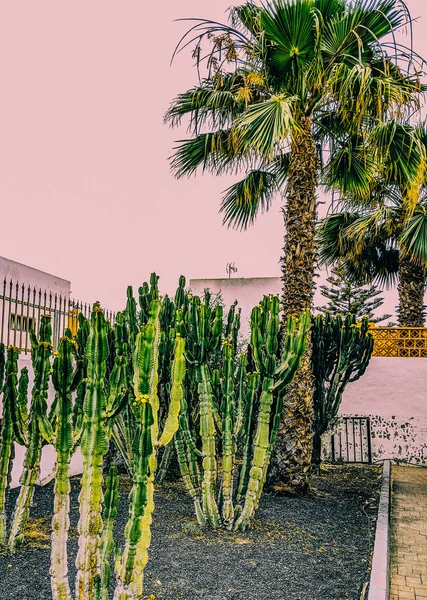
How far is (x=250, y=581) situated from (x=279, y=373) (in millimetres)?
1926

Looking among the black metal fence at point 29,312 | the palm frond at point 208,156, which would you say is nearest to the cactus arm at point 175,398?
the black metal fence at point 29,312

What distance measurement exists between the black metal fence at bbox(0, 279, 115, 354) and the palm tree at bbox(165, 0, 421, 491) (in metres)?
3.02

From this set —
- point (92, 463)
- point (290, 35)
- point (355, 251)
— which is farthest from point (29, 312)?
point (355, 251)

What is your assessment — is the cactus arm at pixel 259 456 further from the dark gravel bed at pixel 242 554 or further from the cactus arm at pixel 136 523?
the cactus arm at pixel 136 523

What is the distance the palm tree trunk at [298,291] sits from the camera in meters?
6.87

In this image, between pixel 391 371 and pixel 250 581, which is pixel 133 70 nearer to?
pixel 391 371

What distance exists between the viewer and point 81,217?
15117mm

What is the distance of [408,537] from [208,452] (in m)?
2.58

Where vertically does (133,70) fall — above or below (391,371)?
above

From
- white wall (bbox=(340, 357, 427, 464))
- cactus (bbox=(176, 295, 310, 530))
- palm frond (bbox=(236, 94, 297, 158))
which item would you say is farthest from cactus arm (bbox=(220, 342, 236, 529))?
white wall (bbox=(340, 357, 427, 464))

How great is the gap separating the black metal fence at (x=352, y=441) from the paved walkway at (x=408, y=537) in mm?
1150

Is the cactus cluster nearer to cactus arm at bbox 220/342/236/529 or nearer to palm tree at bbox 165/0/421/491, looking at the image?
cactus arm at bbox 220/342/236/529

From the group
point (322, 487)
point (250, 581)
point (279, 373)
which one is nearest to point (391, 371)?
point (322, 487)

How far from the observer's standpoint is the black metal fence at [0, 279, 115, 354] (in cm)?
632
